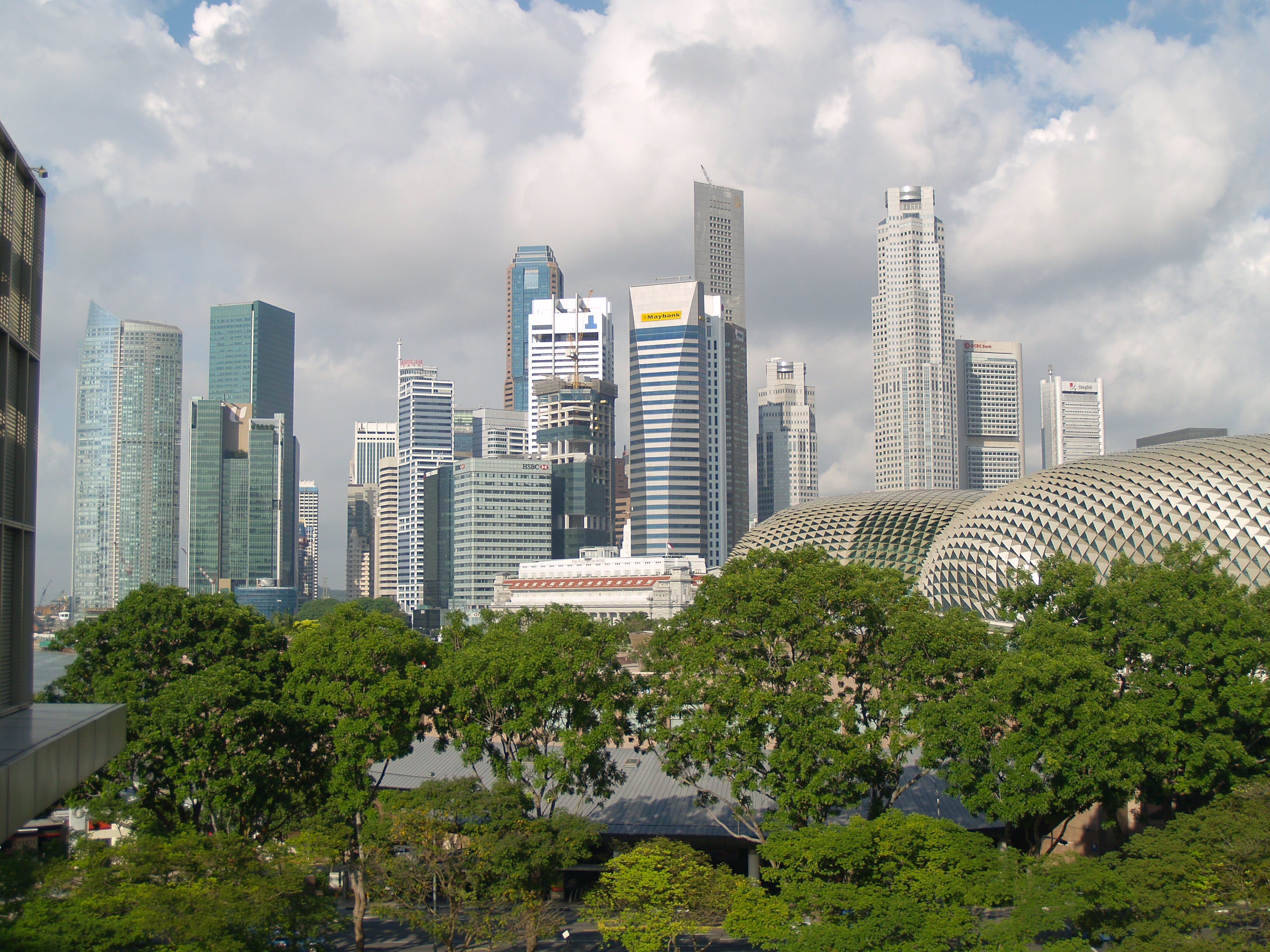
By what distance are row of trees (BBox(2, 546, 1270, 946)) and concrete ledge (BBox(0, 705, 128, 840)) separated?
1293cm

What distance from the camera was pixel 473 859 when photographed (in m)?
31.6

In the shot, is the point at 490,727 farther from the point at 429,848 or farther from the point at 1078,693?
the point at 1078,693

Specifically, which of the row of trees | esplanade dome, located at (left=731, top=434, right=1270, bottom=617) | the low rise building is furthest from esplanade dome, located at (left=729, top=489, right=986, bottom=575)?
the row of trees

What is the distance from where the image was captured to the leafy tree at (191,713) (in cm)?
3350

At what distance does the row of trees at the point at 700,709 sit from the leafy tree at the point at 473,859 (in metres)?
0.12

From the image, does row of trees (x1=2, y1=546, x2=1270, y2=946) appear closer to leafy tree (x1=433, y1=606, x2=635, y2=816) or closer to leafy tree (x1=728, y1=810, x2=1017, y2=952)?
leafy tree (x1=433, y1=606, x2=635, y2=816)

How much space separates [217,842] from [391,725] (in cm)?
794

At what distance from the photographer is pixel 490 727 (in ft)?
125

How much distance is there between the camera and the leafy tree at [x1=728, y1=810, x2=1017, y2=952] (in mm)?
28156

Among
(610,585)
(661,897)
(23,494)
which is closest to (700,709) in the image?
(661,897)

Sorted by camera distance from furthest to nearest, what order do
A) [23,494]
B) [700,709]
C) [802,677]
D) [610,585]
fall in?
[610,585], [700,709], [802,677], [23,494]

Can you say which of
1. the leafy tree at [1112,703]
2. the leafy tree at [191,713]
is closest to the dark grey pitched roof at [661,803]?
the leafy tree at [1112,703]

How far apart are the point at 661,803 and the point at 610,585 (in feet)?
410

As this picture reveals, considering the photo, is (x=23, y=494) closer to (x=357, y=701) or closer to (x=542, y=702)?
(x=357, y=701)
